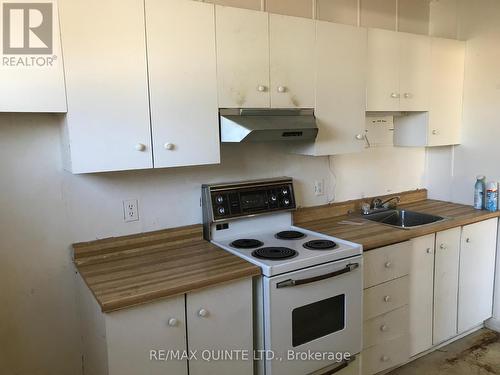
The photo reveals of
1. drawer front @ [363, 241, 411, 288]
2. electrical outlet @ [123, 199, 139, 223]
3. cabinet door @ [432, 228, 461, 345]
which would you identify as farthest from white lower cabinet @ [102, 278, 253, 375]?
cabinet door @ [432, 228, 461, 345]

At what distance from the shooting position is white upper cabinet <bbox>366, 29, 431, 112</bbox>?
8.38ft

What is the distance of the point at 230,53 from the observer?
198 cm

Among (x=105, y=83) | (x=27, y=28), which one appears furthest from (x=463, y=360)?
(x=27, y=28)

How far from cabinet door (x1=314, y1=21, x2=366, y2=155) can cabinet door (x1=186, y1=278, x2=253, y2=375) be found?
1.01 metres

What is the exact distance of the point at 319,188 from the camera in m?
2.78

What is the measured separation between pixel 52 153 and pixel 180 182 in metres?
0.66

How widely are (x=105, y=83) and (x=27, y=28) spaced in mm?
344

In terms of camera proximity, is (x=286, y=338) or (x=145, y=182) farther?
(x=145, y=182)

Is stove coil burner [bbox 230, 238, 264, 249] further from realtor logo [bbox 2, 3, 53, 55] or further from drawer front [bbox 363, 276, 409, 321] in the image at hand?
realtor logo [bbox 2, 3, 53, 55]

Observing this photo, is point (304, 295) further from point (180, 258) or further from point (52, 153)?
point (52, 153)

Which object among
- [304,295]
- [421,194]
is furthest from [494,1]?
[304,295]

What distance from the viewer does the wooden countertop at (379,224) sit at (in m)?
2.31

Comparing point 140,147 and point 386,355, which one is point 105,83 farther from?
point 386,355

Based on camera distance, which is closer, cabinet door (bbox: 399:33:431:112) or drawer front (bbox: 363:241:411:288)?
drawer front (bbox: 363:241:411:288)
